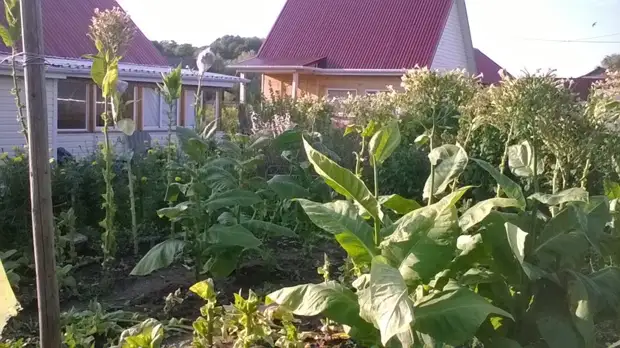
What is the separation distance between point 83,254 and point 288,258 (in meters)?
1.56

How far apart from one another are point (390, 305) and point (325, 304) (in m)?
0.50

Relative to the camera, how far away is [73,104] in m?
14.9

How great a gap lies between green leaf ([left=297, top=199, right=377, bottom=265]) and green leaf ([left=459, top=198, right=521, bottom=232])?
373mm

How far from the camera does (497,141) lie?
23.8 feet

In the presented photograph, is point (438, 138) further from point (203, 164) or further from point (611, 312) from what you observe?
point (611, 312)

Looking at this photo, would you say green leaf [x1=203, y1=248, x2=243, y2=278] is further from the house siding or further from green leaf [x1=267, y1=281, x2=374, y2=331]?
the house siding

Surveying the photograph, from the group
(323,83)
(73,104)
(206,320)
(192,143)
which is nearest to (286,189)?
(192,143)

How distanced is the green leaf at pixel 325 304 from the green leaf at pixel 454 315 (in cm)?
29

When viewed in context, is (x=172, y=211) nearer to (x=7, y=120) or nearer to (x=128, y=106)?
(x=7, y=120)

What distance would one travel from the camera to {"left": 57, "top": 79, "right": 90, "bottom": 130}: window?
47.6 ft

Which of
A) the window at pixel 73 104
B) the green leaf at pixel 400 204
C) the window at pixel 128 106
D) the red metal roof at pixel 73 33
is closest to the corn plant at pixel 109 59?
the green leaf at pixel 400 204

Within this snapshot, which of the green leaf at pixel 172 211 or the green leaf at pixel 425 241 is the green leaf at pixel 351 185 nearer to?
the green leaf at pixel 425 241

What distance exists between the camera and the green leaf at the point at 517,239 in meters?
2.20

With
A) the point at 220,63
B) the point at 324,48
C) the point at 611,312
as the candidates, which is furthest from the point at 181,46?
the point at 611,312
